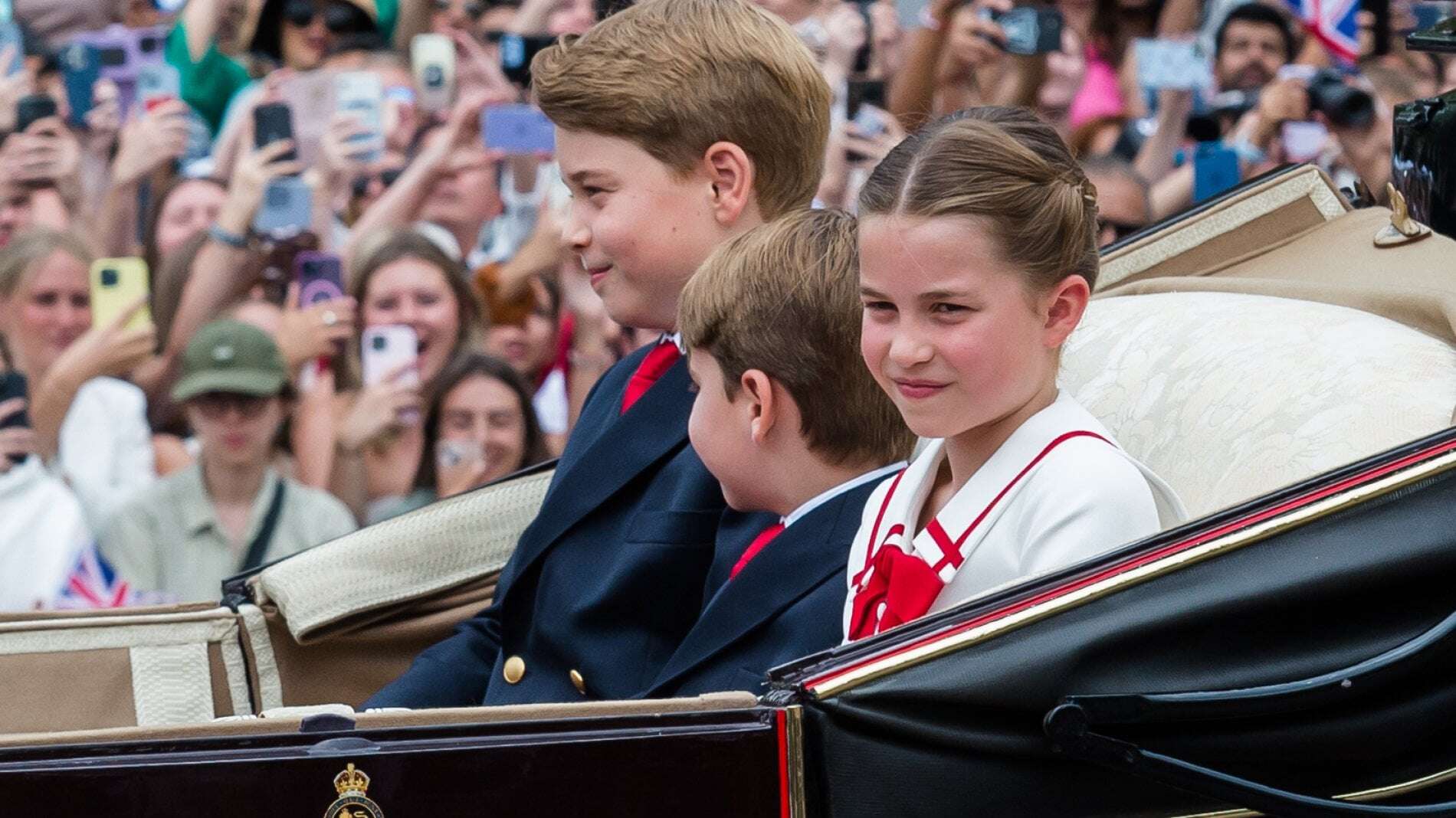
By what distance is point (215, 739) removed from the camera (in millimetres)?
1136

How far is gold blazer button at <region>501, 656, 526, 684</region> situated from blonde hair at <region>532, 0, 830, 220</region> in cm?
49

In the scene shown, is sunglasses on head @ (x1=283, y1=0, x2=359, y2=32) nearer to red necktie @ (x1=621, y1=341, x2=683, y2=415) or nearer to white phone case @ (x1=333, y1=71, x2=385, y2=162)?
white phone case @ (x1=333, y1=71, x2=385, y2=162)

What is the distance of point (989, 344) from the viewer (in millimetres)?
1325

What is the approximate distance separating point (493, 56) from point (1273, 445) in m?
2.75

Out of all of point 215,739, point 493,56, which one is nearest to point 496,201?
point 493,56

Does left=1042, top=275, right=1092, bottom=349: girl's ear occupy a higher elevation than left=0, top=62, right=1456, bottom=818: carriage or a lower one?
higher

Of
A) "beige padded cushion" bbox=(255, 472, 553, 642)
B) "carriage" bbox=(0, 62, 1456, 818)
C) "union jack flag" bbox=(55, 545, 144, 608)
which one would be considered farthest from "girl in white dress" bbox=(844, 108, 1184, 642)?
"union jack flag" bbox=(55, 545, 144, 608)

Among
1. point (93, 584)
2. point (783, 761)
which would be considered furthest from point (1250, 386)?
point (93, 584)

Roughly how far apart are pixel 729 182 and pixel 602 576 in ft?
1.27

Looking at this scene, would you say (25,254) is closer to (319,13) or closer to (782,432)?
(319,13)

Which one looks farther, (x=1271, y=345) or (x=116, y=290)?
(x=116, y=290)

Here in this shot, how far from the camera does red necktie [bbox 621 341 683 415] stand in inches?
72.6

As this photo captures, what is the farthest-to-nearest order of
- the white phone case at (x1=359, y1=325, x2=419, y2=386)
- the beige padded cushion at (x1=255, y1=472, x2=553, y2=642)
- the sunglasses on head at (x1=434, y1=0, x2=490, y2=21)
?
the sunglasses on head at (x1=434, y1=0, x2=490, y2=21) < the white phone case at (x1=359, y1=325, x2=419, y2=386) < the beige padded cushion at (x1=255, y1=472, x2=553, y2=642)

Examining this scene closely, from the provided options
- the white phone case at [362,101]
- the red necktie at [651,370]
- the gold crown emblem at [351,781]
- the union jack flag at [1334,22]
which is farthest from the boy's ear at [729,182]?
the union jack flag at [1334,22]
